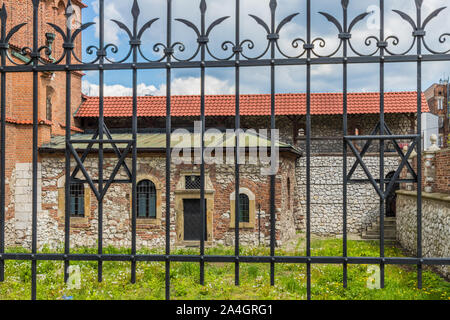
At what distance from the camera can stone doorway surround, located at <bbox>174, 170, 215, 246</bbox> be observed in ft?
41.1

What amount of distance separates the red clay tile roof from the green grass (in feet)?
28.7

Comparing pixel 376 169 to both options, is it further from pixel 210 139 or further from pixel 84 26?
pixel 84 26

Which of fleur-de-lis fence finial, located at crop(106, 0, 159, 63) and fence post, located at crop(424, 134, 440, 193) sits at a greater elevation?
fleur-de-lis fence finial, located at crop(106, 0, 159, 63)

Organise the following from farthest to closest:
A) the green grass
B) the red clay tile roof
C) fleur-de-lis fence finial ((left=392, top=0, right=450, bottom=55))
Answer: the red clay tile roof
the green grass
fleur-de-lis fence finial ((left=392, top=0, right=450, bottom=55))

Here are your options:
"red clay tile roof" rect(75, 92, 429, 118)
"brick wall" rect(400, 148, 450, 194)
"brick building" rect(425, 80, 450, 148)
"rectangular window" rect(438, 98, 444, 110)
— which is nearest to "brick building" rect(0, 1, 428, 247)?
"red clay tile roof" rect(75, 92, 429, 118)

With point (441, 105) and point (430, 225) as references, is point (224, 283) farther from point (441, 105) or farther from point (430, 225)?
point (441, 105)

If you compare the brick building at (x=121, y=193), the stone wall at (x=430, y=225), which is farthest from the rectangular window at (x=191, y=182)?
the stone wall at (x=430, y=225)

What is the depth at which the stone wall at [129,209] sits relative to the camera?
1250 centimetres

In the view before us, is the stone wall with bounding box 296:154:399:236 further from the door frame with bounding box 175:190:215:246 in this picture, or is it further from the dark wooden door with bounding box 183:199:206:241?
the dark wooden door with bounding box 183:199:206:241

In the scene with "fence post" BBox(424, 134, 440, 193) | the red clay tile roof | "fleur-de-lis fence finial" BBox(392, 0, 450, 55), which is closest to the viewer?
"fleur-de-lis fence finial" BBox(392, 0, 450, 55)

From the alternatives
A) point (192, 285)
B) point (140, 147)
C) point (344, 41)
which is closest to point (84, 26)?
point (344, 41)

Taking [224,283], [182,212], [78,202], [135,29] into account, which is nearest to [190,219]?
[182,212]

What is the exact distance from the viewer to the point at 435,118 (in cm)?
3025
